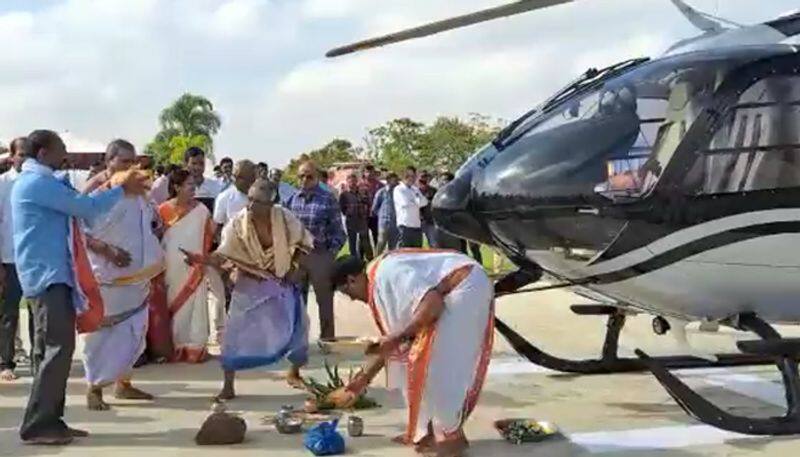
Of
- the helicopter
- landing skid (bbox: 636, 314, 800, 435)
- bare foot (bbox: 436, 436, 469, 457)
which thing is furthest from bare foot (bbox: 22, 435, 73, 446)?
landing skid (bbox: 636, 314, 800, 435)

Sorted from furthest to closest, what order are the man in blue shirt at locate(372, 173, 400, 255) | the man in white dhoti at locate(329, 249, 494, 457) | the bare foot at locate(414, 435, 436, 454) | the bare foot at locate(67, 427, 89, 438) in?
the man in blue shirt at locate(372, 173, 400, 255) < the bare foot at locate(67, 427, 89, 438) < the bare foot at locate(414, 435, 436, 454) < the man in white dhoti at locate(329, 249, 494, 457)

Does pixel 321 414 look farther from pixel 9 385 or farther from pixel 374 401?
pixel 9 385

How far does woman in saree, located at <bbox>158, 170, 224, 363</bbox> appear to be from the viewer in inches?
333

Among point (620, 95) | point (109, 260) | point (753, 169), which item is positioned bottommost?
point (109, 260)

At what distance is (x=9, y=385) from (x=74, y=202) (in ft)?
8.57

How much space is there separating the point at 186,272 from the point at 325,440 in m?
3.38

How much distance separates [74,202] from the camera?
604 cm

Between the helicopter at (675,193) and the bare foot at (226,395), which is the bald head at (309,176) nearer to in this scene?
the bare foot at (226,395)

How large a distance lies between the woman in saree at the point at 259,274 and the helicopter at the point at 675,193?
1288 mm

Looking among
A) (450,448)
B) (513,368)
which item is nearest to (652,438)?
(450,448)

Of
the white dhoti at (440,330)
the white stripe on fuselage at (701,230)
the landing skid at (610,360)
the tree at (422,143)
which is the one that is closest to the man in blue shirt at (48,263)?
the white dhoti at (440,330)

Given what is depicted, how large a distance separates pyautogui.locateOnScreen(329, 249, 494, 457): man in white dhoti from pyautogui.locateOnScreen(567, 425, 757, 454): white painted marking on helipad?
92 centimetres

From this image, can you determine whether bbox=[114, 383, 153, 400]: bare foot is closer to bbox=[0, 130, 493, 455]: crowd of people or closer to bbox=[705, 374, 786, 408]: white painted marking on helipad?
bbox=[0, 130, 493, 455]: crowd of people

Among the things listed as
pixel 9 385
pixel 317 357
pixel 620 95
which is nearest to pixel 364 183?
pixel 317 357
